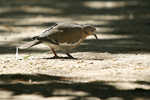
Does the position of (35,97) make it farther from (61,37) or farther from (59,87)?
(61,37)

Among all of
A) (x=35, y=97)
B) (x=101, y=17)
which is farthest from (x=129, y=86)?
(x=101, y=17)

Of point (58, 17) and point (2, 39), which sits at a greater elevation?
point (58, 17)

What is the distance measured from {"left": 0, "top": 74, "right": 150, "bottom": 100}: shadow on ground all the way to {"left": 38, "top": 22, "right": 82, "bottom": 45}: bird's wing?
105cm

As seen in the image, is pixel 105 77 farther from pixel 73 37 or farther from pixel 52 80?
pixel 73 37

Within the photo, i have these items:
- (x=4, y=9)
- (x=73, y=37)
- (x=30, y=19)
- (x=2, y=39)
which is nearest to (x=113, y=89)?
(x=73, y=37)

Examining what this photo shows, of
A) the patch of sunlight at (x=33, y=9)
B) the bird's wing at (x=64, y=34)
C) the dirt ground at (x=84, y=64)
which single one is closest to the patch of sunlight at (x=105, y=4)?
the patch of sunlight at (x=33, y=9)

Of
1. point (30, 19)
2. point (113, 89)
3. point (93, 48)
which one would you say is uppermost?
point (30, 19)

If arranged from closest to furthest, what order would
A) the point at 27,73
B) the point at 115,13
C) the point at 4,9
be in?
the point at 27,73 < the point at 115,13 < the point at 4,9

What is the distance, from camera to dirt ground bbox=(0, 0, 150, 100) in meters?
3.44

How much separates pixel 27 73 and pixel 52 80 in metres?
0.46

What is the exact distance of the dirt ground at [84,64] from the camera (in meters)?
3.44

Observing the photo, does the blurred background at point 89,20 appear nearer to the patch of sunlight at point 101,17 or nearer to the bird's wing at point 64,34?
the patch of sunlight at point 101,17

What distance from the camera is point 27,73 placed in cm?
421

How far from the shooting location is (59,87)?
362 cm
